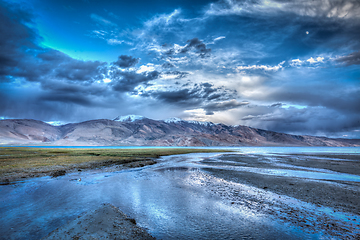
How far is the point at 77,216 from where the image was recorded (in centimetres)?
1109

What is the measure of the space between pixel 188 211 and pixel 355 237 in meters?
8.99

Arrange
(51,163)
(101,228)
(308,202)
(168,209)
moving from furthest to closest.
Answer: (51,163) → (308,202) → (168,209) → (101,228)

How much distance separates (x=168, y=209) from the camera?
12820 millimetres

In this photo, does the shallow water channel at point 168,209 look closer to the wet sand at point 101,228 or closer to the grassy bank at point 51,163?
the wet sand at point 101,228

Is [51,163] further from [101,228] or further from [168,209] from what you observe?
[101,228]

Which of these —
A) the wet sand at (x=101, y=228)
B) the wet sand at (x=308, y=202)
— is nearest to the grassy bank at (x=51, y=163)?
the wet sand at (x=101, y=228)

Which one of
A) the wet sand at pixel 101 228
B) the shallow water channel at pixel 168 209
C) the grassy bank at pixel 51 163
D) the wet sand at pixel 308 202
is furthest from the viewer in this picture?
the grassy bank at pixel 51 163

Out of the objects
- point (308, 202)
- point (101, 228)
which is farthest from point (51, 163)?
point (308, 202)

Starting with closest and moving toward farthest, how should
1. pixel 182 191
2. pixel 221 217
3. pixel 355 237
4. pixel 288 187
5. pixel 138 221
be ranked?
1. pixel 355 237
2. pixel 138 221
3. pixel 221 217
4. pixel 182 191
5. pixel 288 187

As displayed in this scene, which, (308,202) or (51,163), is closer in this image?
(308,202)

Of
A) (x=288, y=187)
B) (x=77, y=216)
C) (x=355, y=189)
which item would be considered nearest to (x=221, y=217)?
(x=77, y=216)

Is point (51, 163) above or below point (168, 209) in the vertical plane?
above

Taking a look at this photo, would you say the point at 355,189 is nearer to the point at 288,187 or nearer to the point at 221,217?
the point at 288,187

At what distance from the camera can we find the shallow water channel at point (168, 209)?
945cm
